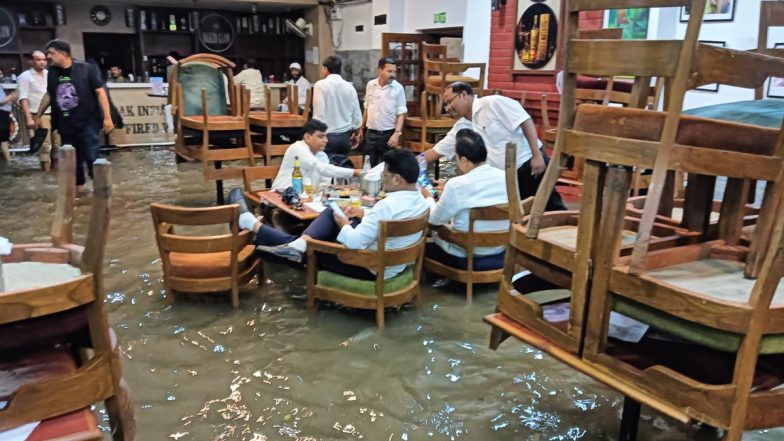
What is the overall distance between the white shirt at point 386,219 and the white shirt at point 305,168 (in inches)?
50.6

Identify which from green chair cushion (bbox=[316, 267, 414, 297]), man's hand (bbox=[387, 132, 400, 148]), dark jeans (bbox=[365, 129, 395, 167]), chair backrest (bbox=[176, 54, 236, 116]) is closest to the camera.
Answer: green chair cushion (bbox=[316, 267, 414, 297])

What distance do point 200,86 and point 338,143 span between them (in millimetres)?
1752

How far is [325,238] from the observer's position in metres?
4.12

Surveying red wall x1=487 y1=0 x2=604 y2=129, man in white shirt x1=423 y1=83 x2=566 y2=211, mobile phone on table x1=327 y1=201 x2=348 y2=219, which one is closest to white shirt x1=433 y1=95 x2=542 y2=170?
man in white shirt x1=423 y1=83 x2=566 y2=211

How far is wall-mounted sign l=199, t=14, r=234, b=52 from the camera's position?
Answer: 45.5 feet

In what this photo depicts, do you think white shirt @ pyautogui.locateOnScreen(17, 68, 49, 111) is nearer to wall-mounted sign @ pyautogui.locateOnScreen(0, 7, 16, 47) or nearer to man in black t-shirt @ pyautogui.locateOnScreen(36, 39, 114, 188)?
man in black t-shirt @ pyautogui.locateOnScreen(36, 39, 114, 188)

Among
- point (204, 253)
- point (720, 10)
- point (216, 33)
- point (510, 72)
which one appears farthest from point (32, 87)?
point (720, 10)

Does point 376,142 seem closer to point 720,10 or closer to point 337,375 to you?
point 720,10

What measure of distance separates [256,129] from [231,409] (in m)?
4.17

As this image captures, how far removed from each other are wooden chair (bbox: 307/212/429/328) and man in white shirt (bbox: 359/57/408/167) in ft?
10.9

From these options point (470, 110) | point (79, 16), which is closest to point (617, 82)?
point (470, 110)

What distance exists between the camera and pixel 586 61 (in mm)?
1867

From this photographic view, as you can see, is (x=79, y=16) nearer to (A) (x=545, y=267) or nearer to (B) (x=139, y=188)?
(B) (x=139, y=188)

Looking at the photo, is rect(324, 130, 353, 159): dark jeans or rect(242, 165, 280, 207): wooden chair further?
rect(324, 130, 353, 159): dark jeans
